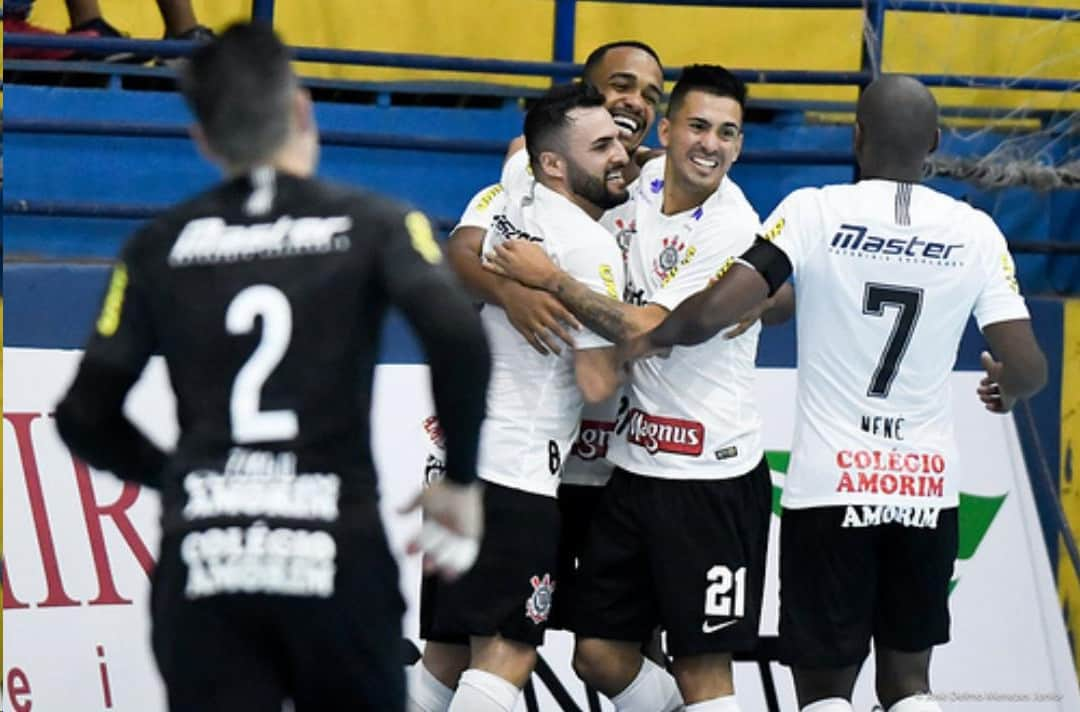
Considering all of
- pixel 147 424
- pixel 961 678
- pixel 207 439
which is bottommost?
pixel 961 678

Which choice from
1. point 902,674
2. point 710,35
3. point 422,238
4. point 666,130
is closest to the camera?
point 422,238

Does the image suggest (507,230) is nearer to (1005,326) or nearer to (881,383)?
(881,383)

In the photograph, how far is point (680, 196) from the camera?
6535mm

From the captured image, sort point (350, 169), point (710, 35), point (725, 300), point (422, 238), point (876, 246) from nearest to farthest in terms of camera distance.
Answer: point (422, 238), point (725, 300), point (876, 246), point (350, 169), point (710, 35)

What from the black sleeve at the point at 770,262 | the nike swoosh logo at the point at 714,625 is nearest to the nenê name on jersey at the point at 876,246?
the black sleeve at the point at 770,262

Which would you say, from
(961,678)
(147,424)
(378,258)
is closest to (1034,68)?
(961,678)

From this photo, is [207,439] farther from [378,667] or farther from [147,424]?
[147,424]

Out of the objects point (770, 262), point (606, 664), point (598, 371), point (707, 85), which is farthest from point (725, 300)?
point (606, 664)

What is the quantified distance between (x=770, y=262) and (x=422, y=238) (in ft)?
7.36

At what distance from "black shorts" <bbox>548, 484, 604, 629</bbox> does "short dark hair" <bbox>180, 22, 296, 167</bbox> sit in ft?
8.91

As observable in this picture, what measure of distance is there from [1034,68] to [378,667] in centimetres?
699

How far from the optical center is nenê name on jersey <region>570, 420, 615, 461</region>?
657 cm

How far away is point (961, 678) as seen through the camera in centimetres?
831

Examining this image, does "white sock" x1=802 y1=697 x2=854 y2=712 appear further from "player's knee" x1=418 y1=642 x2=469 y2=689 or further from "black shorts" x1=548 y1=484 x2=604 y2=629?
"player's knee" x1=418 y1=642 x2=469 y2=689
